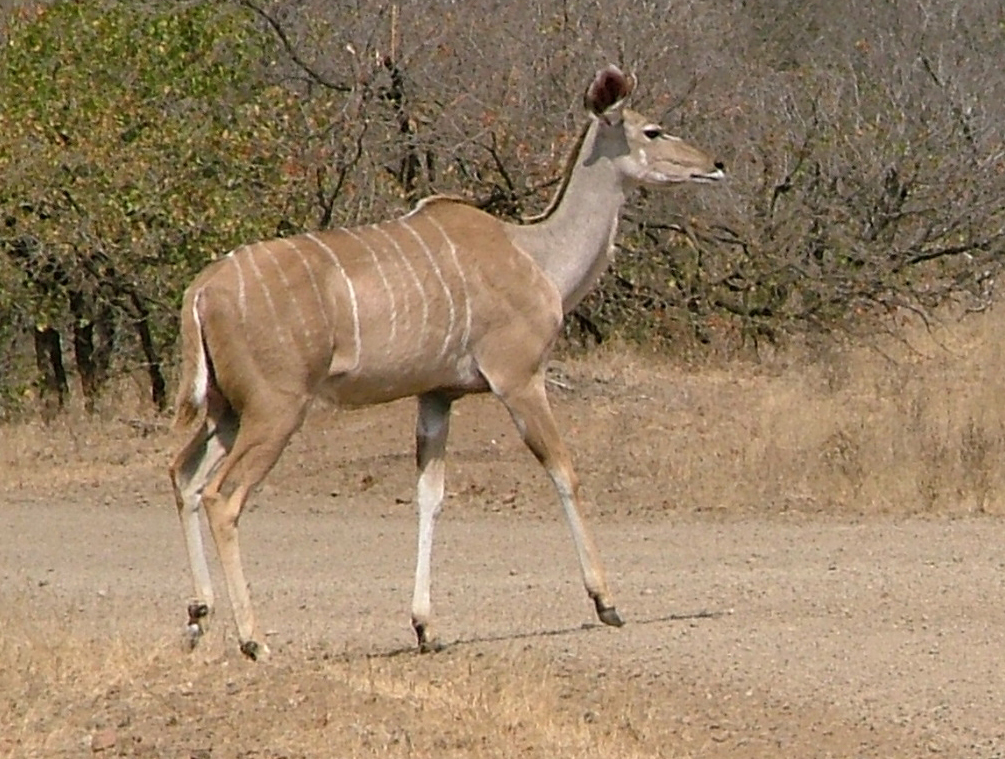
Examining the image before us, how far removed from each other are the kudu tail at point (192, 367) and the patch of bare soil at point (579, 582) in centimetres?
81

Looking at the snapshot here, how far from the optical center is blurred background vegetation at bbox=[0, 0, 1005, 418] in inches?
603

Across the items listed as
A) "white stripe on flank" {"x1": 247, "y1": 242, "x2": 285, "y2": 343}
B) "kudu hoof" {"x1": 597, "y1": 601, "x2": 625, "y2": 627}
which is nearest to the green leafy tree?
"white stripe on flank" {"x1": 247, "y1": 242, "x2": 285, "y2": 343}

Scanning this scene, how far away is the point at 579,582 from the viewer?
33.0 feet

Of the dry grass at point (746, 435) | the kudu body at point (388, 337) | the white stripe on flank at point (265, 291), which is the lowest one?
the dry grass at point (746, 435)

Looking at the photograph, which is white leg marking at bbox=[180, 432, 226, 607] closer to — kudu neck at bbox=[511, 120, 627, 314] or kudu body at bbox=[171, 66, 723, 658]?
kudu body at bbox=[171, 66, 723, 658]

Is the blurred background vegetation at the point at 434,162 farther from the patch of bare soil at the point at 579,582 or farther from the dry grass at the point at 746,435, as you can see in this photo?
the patch of bare soil at the point at 579,582

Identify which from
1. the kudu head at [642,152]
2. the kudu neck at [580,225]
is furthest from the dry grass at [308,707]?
the kudu head at [642,152]

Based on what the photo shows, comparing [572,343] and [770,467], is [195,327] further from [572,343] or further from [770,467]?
[572,343]

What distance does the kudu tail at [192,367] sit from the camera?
7.96 meters

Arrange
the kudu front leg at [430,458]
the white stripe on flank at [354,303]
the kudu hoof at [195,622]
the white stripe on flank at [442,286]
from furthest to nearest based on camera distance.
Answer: the kudu front leg at [430,458] → the white stripe on flank at [442,286] → the white stripe on flank at [354,303] → the kudu hoof at [195,622]

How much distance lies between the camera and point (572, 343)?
17.9m

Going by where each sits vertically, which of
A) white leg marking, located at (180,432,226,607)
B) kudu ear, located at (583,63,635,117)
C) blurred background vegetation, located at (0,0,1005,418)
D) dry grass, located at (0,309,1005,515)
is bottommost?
dry grass, located at (0,309,1005,515)

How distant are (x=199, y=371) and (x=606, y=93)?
2.32 m

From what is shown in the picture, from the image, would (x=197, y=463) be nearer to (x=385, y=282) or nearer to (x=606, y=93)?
(x=385, y=282)
